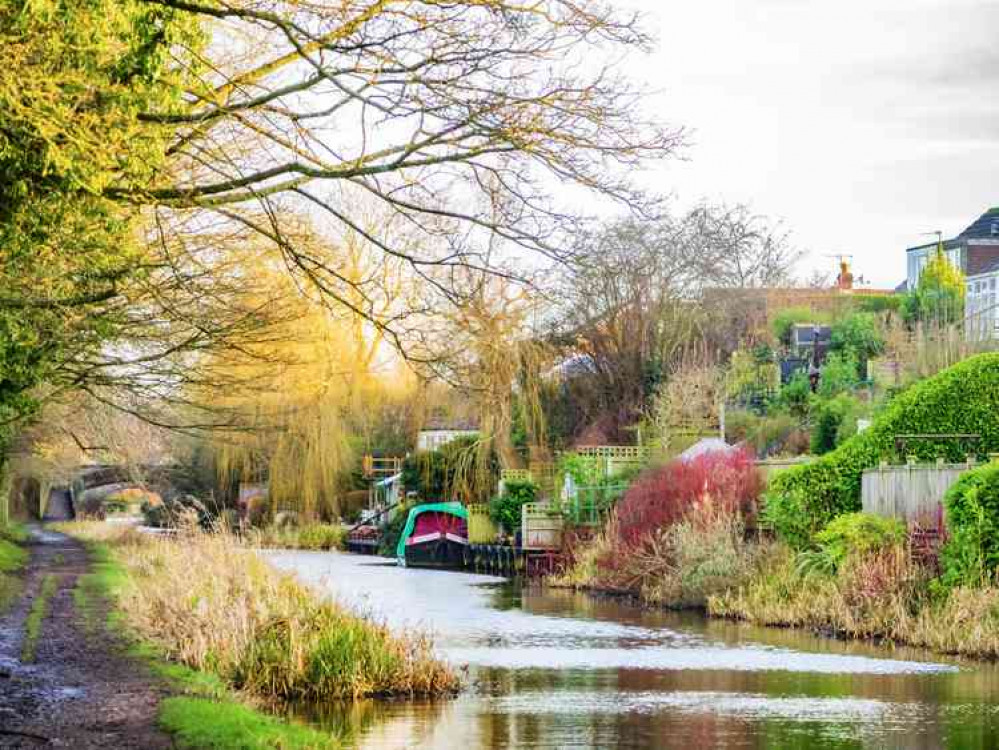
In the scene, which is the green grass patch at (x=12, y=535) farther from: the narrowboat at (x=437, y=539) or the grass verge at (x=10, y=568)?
the narrowboat at (x=437, y=539)

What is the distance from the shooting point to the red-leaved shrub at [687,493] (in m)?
39.4

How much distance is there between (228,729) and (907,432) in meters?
21.9

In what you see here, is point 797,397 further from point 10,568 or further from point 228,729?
point 228,729

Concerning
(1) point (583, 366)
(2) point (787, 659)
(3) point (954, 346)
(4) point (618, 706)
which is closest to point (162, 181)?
(4) point (618, 706)

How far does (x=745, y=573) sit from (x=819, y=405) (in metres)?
17.7

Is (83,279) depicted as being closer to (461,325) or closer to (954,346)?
(461,325)

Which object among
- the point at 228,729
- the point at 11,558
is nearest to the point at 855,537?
the point at 228,729

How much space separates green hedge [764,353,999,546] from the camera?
34.3 meters

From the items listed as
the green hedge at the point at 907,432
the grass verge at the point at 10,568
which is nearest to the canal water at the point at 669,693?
the green hedge at the point at 907,432

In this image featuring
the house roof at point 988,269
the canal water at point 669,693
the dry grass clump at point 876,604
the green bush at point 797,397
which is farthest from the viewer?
the house roof at point 988,269

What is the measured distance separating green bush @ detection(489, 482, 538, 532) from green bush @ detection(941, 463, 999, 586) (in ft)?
95.6

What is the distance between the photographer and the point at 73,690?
755 inches

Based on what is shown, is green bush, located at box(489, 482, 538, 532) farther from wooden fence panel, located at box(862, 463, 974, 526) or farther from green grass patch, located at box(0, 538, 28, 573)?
wooden fence panel, located at box(862, 463, 974, 526)

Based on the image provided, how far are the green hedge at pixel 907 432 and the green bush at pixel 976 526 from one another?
5615 millimetres
